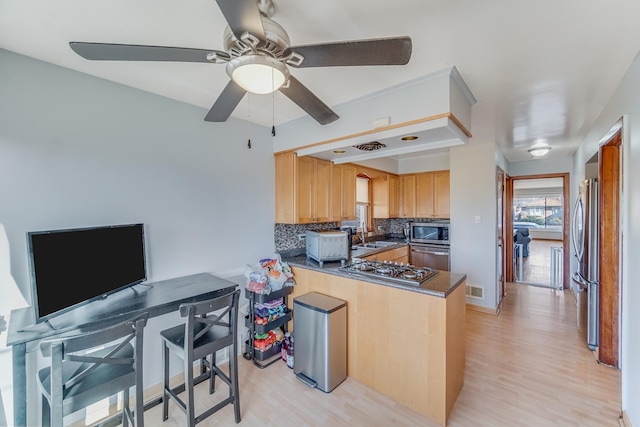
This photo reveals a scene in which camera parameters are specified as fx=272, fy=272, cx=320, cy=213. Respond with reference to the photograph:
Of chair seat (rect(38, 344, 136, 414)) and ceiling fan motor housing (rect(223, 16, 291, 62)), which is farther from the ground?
ceiling fan motor housing (rect(223, 16, 291, 62))

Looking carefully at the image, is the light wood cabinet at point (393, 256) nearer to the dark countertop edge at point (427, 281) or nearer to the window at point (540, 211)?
the dark countertop edge at point (427, 281)

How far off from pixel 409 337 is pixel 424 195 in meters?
3.40

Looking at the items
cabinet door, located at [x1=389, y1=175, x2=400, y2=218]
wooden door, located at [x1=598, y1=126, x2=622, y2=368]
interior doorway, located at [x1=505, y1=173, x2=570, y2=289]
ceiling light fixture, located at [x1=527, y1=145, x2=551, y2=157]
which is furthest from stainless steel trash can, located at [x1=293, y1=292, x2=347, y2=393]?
interior doorway, located at [x1=505, y1=173, x2=570, y2=289]

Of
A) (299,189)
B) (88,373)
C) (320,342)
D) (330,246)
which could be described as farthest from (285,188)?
(88,373)

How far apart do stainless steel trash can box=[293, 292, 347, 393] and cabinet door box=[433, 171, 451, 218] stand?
313 cm

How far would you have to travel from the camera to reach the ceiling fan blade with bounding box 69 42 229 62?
1208 millimetres

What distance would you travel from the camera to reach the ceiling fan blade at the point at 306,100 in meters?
1.53

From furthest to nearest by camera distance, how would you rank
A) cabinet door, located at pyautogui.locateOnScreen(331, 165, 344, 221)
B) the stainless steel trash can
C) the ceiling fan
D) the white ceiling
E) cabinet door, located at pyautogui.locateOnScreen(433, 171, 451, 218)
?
cabinet door, located at pyautogui.locateOnScreen(433, 171, 451, 218) → cabinet door, located at pyautogui.locateOnScreen(331, 165, 344, 221) → the stainless steel trash can → the white ceiling → the ceiling fan

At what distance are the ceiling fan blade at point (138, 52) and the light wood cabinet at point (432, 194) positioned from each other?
4.39m

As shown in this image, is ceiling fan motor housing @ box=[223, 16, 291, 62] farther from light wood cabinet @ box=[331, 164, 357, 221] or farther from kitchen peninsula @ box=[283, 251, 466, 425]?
light wood cabinet @ box=[331, 164, 357, 221]

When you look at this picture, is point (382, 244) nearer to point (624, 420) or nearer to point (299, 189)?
point (299, 189)

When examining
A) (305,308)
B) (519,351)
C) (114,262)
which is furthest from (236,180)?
(519,351)

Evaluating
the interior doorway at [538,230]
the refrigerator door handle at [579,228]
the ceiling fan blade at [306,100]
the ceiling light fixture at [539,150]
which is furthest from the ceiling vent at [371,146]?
the interior doorway at [538,230]

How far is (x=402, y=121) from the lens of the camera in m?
2.15
